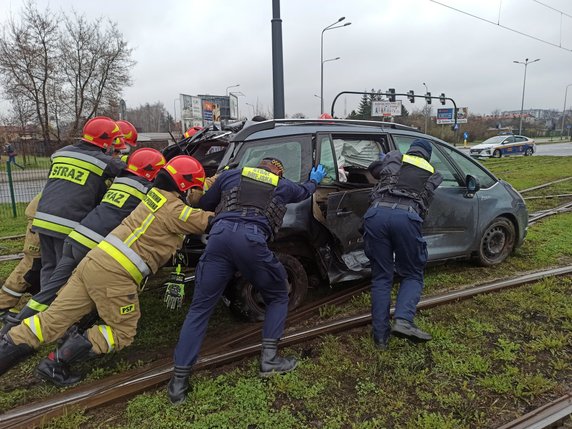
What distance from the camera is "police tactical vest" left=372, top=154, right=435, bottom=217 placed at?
3.59 metres

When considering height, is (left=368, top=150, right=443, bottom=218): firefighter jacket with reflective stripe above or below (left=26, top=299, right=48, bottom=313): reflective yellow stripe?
above

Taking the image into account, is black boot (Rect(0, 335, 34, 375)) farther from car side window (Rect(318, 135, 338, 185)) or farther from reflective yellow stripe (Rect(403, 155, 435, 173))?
reflective yellow stripe (Rect(403, 155, 435, 173))

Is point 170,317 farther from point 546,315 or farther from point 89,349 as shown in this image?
point 546,315

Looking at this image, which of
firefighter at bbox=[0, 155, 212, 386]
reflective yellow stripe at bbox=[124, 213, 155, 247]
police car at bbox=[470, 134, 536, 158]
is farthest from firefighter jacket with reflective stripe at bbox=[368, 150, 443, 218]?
police car at bbox=[470, 134, 536, 158]

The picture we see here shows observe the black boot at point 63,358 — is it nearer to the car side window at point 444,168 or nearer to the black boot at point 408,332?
the black boot at point 408,332

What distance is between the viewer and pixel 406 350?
11.5ft

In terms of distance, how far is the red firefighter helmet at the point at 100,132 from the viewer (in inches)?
155

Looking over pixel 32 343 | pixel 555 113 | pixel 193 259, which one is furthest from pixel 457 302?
pixel 555 113

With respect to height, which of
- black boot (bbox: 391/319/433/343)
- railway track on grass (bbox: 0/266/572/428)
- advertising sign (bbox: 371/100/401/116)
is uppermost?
advertising sign (bbox: 371/100/401/116)

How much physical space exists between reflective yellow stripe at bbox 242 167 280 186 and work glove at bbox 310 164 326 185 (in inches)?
30.0

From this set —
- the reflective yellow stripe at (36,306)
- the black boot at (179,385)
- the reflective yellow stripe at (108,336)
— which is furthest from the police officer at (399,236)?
the reflective yellow stripe at (36,306)

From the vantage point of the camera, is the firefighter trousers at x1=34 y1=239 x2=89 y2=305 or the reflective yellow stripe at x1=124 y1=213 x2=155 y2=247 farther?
the firefighter trousers at x1=34 y1=239 x2=89 y2=305

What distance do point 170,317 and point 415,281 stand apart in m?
2.42

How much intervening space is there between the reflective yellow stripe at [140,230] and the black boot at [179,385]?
983 millimetres
